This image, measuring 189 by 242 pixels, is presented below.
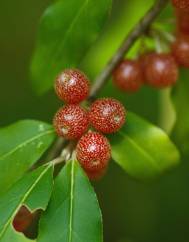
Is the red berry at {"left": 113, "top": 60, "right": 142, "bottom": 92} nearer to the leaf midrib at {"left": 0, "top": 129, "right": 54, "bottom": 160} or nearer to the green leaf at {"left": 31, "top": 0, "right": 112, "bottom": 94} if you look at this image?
the green leaf at {"left": 31, "top": 0, "right": 112, "bottom": 94}

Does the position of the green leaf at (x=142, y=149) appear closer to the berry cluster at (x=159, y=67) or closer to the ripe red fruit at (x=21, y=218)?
the berry cluster at (x=159, y=67)

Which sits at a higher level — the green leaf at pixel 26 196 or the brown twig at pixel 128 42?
the brown twig at pixel 128 42

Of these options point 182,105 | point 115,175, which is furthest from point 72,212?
point 115,175

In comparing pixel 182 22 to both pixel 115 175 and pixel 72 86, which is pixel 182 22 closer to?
pixel 72 86

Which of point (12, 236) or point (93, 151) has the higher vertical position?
point (93, 151)

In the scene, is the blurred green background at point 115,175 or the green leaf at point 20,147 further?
the blurred green background at point 115,175

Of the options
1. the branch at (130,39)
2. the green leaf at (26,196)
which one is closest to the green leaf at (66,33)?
the branch at (130,39)

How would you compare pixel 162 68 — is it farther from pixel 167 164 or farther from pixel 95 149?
pixel 95 149
